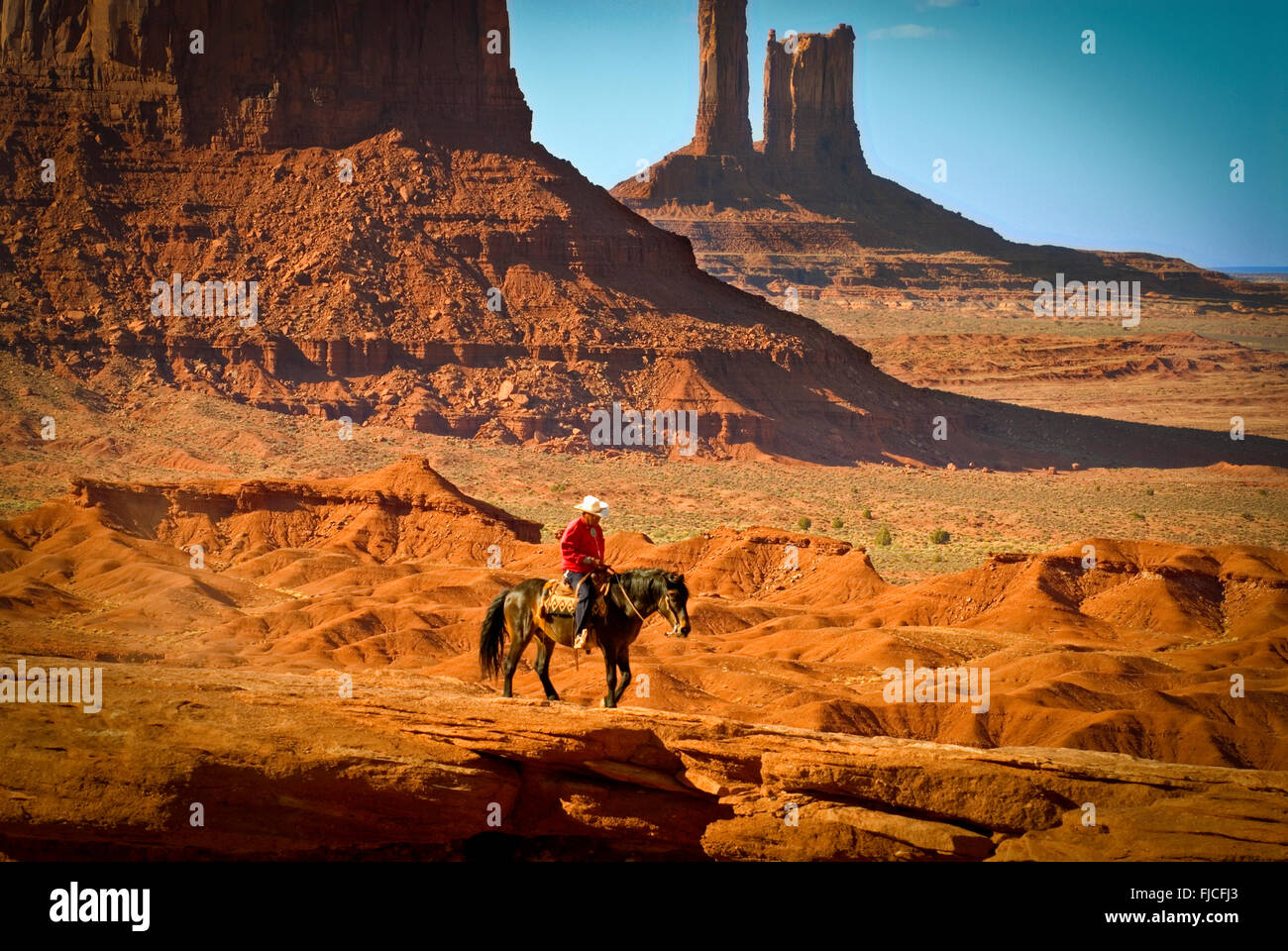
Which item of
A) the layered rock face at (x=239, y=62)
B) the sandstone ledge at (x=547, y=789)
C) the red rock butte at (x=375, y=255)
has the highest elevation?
the layered rock face at (x=239, y=62)

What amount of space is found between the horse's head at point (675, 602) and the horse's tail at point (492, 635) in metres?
2.34

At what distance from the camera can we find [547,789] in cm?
1558

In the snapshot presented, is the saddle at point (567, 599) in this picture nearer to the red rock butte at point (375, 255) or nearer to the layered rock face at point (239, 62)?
the red rock butte at point (375, 255)

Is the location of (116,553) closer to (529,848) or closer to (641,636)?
(641,636)

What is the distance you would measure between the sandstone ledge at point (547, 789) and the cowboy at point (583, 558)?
5.40 feet

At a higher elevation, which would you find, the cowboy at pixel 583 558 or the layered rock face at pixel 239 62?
the layered rock face at pixel 239 62

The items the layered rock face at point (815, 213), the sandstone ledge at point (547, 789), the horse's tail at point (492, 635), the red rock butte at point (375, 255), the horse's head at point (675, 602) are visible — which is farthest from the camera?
the layered rock face at point (815, 213)

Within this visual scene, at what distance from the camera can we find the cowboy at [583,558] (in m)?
17.5

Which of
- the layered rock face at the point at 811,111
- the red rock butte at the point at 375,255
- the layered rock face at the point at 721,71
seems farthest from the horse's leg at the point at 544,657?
the layered rock face at the point at 811,111

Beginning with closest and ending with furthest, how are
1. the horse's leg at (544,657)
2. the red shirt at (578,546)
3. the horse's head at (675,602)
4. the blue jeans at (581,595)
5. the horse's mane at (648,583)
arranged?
1. the horse's head at (675,602)
2. the horse's mane at (648,583)
3. the blue jeans at (581,595)
4. the red shirt at (578,546)
5. the horse's leg at (544,657)

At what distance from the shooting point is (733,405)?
80375 mm

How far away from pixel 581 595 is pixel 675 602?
1080mm

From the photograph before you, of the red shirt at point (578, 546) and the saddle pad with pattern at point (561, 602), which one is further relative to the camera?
the red shirt at point (578, 546)

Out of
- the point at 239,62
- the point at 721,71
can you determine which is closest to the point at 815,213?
the point at 721,71
